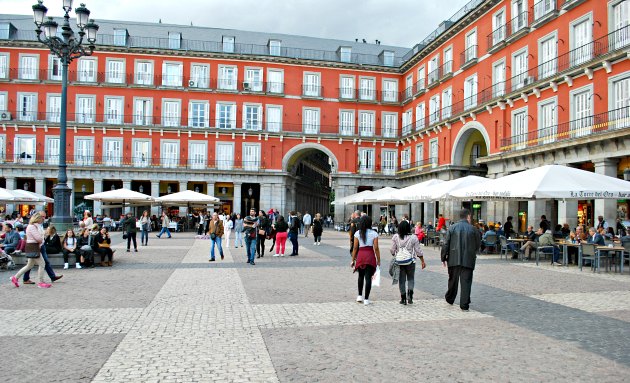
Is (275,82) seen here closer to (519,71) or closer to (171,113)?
(171,113)

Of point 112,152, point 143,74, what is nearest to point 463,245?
point 112,152

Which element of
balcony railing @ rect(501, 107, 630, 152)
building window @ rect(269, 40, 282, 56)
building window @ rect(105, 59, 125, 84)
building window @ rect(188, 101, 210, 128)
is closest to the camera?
balcony railing @ rect(501, 107, 630, 152)

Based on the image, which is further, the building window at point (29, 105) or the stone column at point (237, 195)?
the stone column at point (237, 195)

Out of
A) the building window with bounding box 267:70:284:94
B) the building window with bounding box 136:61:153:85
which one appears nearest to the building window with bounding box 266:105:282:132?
the building window with bounding box 267:70:284:94

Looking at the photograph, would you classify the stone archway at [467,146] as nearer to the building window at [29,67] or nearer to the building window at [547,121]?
the building window at [547,121]

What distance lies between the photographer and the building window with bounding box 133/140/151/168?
45312 mm

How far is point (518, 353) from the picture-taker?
614cm

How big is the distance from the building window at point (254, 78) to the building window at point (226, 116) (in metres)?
2.52

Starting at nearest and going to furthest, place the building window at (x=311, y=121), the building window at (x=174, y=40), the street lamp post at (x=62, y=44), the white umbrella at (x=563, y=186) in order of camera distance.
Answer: the white umbrella at (x=563, y=186) → the street lamp post at (x=62, y=44) → the building window at (x=174, y=40) → the building window at (x=311, y=121)

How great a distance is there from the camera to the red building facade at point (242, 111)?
131 feet

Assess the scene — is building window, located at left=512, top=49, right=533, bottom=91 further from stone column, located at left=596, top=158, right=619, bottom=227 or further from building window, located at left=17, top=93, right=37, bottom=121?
building window, located at left=17, top=93, right=37, bottom=121

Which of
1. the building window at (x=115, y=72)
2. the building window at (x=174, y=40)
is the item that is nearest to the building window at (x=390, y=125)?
the building window at (x=174, y=40)

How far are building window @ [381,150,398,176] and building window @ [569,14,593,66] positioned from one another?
2540cm

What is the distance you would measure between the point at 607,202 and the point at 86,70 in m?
41.4
